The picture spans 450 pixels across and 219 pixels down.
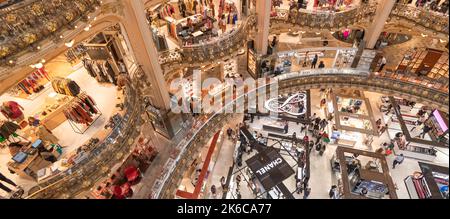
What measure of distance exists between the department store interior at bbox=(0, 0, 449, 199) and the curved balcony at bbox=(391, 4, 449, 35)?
3.4 inches

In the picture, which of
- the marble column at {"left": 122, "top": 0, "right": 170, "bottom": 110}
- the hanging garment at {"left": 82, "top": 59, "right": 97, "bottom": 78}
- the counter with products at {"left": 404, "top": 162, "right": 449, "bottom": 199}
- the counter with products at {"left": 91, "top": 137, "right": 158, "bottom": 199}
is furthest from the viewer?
the counter with products at {"left": 404, "top": 162, "right": 449, "bottom": 199}

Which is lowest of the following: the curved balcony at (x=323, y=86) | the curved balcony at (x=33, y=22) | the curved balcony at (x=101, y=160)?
the curved balcony at (x=323, y=86)

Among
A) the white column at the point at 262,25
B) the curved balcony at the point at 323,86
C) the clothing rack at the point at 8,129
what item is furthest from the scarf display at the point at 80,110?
the white column at the point at 262,25

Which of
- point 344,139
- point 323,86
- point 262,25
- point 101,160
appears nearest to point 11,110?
point 101,160

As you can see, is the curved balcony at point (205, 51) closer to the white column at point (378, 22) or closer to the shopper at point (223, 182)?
the shopper at point (223, 182)

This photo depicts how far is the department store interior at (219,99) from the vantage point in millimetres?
8008

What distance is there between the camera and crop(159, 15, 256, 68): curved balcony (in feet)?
40.9

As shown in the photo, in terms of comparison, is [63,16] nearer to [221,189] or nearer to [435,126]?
[221,189]

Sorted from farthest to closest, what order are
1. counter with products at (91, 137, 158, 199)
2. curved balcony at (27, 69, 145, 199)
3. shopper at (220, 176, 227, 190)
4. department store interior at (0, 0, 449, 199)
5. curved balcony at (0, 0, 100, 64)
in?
shopper at (220, 176, 227, 190) → counter with products at (91, 137, 158, 199) → department store interior at (0, 0, 449, 199) → curved balcony at (27, 69, 145, 199) → curved balcony at (0, 0, 100, 64)

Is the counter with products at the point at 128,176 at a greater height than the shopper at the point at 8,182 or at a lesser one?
lesser

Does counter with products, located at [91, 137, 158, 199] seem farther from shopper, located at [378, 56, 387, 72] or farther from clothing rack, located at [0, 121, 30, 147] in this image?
shopper, located at [378, 56, 387, 72]

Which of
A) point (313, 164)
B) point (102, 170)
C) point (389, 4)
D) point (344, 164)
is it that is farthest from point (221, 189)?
point (389, 4)

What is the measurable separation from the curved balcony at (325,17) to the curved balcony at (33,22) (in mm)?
10690

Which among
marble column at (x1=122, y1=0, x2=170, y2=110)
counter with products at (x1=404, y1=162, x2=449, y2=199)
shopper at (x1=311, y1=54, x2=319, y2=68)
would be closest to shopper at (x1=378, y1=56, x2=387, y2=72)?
shopper at (x1=311, y1=54, x2=319, y2=68)
